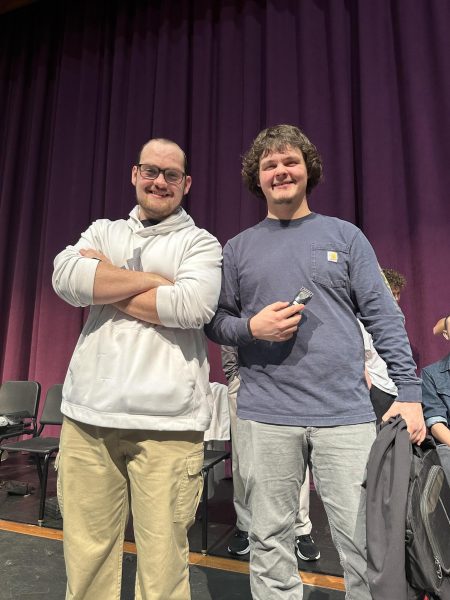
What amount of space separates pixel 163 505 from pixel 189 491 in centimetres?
8

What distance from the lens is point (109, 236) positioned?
4.82 feet

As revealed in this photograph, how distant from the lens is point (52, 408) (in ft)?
12.5

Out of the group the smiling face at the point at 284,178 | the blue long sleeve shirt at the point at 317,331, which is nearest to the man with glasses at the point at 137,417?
the blue long sleeve shirt at the point at 317,331

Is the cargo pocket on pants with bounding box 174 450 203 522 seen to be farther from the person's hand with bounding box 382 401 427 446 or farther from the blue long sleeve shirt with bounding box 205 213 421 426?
the person's hand with bounding box 382 401 427 446

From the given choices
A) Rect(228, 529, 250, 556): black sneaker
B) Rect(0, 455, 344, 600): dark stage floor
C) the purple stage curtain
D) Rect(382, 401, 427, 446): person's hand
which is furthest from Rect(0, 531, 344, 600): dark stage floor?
the purple stage curtain

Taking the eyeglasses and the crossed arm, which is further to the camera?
the eyeglasses

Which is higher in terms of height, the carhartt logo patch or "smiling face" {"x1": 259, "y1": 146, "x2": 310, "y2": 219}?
"smiling face" {"x1": 259, "y1": 146, "x2": 310, "y2": 219}

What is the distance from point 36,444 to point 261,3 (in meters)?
4.63

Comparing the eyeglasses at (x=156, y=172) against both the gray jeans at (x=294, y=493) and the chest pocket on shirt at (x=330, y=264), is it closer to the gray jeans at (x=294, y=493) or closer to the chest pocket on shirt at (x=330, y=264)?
the chest pocket on shirt at (x=330, y=264)

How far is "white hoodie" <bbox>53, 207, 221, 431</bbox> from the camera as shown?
1.24 metres

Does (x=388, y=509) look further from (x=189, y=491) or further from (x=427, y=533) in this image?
(x=189, y=491)

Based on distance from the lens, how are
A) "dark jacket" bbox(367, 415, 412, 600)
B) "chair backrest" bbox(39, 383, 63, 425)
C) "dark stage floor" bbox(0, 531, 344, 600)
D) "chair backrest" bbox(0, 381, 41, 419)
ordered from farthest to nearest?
"chair backrest" bbox(0, 381, 41, 419) < "chair backrest" bbox(39, 383, 63, 425) < "dark stage floor" bbox(0, 531, 344, 600) < "dark jacket" bbox(367, 415, 412, 600)

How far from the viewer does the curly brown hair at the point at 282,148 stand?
1.43 metres

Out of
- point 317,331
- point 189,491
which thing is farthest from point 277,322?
point 189,491
